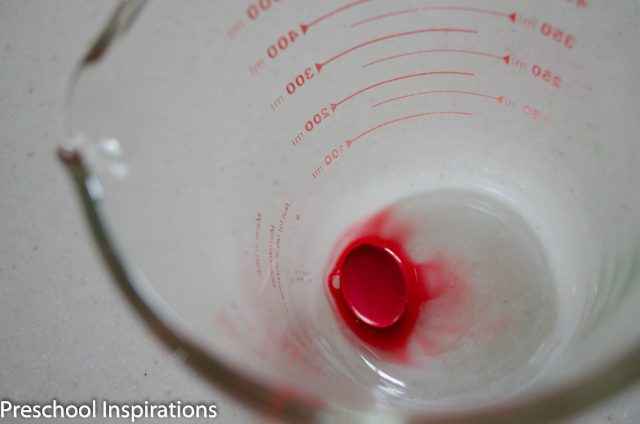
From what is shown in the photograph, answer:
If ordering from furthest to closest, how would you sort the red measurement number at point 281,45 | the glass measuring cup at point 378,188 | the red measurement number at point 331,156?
1. the red measurement number at point 331,156
2. the red measurement number at point 281,45
3. the glass measuring cup at point 378,188

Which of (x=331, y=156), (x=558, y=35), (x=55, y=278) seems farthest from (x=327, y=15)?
(x=55, y=278)

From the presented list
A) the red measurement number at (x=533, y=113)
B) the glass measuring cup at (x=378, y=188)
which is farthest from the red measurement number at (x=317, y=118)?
the red measurement number at (x=533, y=113)

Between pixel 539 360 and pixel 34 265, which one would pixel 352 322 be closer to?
pixel 539 360

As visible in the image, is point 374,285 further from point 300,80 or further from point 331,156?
point 300,80

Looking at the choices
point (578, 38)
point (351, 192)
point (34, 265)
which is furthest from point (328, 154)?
point (34, 265)

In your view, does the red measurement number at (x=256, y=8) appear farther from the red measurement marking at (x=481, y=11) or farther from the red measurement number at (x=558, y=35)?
the red measurement number at (x=558, y=35)

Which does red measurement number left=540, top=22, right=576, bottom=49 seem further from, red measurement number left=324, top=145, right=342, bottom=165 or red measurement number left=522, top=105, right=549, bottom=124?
red measurement number left=324, top=145, right=342, bottom=165

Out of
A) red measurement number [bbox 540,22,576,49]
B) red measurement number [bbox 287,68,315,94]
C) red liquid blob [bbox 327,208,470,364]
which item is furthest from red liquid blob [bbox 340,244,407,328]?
red measurement number [bbox 540,22,576,49]
